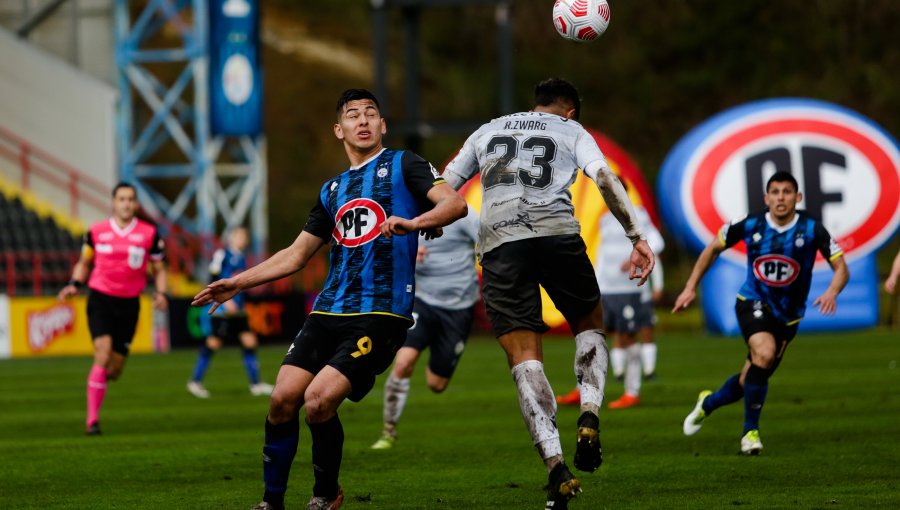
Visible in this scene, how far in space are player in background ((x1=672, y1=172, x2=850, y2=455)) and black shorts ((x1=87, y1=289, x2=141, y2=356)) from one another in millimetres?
5343

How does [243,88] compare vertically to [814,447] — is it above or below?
above

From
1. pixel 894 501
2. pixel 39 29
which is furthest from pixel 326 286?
pixel 39 29

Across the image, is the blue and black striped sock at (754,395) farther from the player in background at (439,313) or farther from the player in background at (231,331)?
the player in background at (231,331)

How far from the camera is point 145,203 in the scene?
118 ft

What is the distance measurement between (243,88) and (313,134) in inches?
1389

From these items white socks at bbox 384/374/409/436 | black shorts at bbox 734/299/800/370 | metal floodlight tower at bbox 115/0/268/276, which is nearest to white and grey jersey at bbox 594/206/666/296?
white socks at bbox 384/374/409/436

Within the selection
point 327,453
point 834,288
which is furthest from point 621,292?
point 327,453

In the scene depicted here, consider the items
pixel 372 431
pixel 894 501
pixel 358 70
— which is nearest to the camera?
pixel 894 501

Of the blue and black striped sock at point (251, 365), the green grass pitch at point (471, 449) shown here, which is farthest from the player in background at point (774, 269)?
the blue and black striped sock at point (251, 365)

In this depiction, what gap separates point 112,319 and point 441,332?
317 centimetres

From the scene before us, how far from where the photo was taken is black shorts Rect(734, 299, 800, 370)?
1075 centimetres

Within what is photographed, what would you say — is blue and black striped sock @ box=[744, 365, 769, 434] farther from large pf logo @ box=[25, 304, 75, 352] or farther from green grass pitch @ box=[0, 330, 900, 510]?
Answer: large pf logo @ box=[25, 304, 75, 352]

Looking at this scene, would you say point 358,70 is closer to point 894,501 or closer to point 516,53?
point 516,53

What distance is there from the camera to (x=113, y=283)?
527 inches
